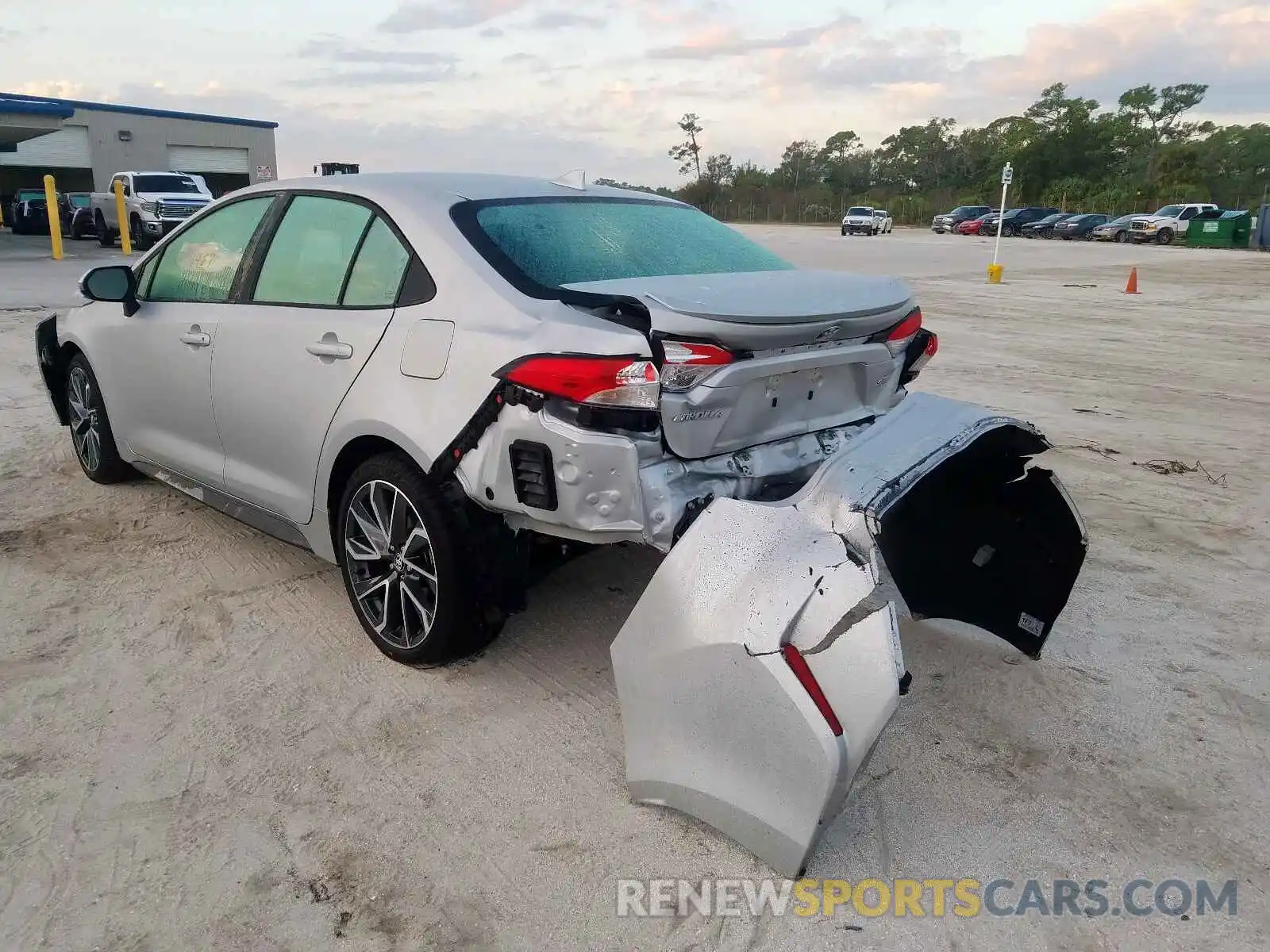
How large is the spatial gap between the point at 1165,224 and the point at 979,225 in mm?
9595

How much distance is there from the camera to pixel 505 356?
285 cm

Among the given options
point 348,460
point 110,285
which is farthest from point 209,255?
point 348,460

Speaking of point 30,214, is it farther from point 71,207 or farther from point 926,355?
point 926,355

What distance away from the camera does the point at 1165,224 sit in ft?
126

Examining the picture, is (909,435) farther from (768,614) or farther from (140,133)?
(140,133)

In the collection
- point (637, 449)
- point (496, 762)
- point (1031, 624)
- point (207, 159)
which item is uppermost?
point (207, 159)

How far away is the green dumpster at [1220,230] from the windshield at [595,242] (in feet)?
128

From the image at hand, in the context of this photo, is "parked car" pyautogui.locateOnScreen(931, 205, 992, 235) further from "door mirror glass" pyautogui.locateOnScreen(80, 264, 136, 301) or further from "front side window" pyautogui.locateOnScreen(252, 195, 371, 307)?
"front side window" pyautogui.locateOnScreen(252, 195, 371, 307)

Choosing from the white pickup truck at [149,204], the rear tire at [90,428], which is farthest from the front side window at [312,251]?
the white pickup truck at [149,204]

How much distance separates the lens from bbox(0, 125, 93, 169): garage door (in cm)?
4141

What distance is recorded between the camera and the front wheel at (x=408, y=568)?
10.1 feet

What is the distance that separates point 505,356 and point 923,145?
281ft

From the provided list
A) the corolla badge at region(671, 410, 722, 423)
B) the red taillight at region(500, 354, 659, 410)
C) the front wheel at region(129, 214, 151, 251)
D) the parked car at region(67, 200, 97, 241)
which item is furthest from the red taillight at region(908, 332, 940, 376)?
the parked car at region(67, 200, 97, 241)

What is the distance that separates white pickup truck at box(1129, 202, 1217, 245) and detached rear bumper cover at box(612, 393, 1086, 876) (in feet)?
136
